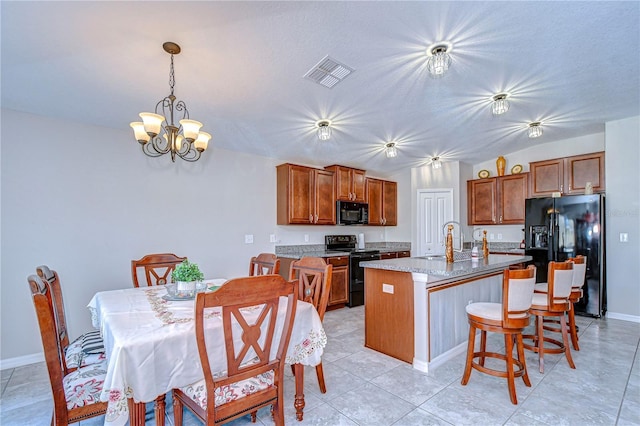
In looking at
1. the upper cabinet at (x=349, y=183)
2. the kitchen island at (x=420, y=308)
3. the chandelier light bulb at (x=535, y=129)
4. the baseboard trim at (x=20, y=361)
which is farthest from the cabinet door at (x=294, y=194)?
the chandelier light bulb at (x=535, y=129)

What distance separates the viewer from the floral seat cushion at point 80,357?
1.76 meters

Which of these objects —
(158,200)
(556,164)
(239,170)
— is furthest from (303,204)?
(556,164)

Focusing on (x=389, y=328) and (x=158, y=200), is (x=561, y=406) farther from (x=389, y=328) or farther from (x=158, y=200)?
(x=158, y=200)

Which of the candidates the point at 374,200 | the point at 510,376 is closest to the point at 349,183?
the point at 374,200

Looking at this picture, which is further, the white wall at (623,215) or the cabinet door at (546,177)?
the cabinet door at (546,177)

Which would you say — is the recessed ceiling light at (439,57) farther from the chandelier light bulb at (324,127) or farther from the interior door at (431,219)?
the interior door at (431,219)

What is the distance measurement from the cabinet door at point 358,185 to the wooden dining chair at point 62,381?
4329mm

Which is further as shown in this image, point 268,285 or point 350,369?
point 350,369

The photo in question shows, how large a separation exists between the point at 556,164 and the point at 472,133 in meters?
1.66

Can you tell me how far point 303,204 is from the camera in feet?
15.3

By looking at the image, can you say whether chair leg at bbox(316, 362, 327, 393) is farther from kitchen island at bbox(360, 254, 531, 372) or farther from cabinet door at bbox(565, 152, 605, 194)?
cabinet door at bbox(565, 152, 605, 194)

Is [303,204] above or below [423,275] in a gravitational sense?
above

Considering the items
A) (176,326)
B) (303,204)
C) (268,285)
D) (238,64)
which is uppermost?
(238,64)

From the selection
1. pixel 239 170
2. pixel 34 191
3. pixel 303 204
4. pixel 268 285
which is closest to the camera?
pixel 268 285
